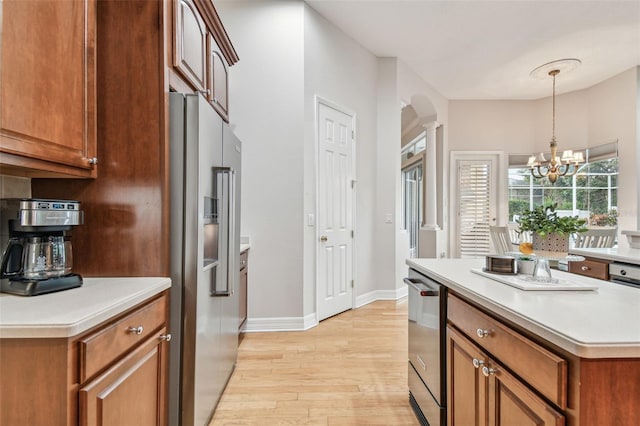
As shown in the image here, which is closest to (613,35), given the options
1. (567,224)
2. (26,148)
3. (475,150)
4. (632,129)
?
(632,129)

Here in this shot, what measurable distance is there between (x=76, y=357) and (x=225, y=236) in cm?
108

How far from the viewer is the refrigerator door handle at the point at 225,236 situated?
73.7 inches

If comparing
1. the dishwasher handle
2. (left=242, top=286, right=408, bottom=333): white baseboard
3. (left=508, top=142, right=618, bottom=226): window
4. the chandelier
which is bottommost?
(left=242, top=286, right=408, bottom=333): white baseboard

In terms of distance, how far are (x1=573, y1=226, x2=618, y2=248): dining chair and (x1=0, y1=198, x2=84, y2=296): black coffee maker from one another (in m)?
4.33

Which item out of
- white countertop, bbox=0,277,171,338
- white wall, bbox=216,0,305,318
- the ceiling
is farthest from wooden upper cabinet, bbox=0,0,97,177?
the ceiling

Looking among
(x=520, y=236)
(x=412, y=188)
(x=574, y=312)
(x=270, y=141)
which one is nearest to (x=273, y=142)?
(x=270, y=141)

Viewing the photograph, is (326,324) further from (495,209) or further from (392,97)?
(495,209)

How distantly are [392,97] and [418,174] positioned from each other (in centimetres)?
320

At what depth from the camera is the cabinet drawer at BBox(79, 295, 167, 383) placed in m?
0.98

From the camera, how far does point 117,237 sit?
1530 millimetres

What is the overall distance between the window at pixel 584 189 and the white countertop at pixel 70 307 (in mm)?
4943

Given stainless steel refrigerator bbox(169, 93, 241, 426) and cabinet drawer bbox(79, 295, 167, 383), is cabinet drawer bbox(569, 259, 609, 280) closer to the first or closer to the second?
stainless steel refrigerator bbox(169, 93, 241, 426)

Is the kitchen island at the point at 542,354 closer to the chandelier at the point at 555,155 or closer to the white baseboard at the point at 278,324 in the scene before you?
the white baseboard at the point at 278,324

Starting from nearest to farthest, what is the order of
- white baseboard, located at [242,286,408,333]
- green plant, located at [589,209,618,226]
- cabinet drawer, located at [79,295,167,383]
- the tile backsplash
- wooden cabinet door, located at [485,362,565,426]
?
wooden cabinet door, located at [485,362,565,426], cabinet drawer, located at [79,295,167,383], the tile backsplash, white baseboard, located at [242,286,408,333], green plant, located at [589,209,618,226]
